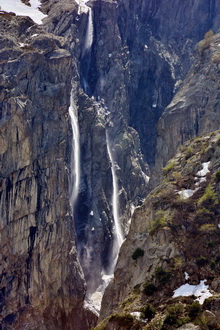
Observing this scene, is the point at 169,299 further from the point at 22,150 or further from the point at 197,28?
the point at 197,28

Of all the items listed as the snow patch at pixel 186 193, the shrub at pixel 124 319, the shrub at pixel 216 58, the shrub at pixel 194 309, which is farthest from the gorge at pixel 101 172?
the shrub at pixel 216 58

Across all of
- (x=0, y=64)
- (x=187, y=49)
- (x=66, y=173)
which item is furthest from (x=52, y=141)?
(x=187, y=49)

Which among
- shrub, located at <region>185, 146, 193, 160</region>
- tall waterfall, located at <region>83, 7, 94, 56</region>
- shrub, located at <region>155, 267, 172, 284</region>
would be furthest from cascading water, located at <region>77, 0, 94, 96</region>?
shrub, located at <region>155, 267, 172, 284</region>

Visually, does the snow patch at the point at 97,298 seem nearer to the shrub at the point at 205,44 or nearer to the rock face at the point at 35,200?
the rock face at the point at 35,200

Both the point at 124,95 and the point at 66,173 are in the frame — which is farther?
A: the point at 124,95

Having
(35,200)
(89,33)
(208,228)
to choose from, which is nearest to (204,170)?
(208,228)

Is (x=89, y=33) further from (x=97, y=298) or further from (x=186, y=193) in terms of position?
(x=186, y=193)
